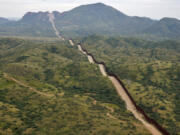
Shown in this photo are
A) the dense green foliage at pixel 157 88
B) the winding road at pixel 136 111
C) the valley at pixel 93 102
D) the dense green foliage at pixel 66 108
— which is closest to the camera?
the dense green foliage at pixel 66 108

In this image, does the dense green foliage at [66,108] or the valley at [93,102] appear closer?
the dense green foliage at [66,108]

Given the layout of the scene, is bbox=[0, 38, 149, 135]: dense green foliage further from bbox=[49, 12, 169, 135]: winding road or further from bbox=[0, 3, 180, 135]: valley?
bbox=[49, 12, 169, 135]: winding road

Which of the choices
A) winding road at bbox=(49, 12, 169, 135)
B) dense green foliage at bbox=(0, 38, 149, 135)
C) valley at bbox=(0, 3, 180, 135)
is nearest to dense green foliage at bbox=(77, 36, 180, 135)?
valley at bbox=(0, 3, 180, 135)

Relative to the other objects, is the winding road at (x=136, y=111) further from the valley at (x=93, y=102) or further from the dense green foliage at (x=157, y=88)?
the dense green foliage at (x=157, y=88)

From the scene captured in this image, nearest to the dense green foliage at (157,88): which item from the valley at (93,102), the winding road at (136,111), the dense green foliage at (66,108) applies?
the valley at (93,102)

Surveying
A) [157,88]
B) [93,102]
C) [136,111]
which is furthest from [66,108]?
[157,88]

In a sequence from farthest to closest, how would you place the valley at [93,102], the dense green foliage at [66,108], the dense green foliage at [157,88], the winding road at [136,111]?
1. the dense green foliage at [157,88]
2. the winding road at [136,111]
3. the valley at [93,102]
4. the dense green foliage at [66,108]

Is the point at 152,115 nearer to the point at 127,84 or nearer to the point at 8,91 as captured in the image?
the point at 127,84

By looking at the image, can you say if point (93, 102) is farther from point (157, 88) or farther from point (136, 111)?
point (157, 88)

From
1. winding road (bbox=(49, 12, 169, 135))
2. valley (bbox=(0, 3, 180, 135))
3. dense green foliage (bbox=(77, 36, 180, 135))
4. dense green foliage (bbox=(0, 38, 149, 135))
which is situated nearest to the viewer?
dense green foliage (bbox=(0, 38, 149, 135))

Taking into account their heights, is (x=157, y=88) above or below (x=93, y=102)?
above

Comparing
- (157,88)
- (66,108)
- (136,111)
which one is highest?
(157,88)

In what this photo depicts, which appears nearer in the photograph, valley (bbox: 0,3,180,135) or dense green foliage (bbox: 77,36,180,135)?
valley (bbox: 0,3,180,135)
